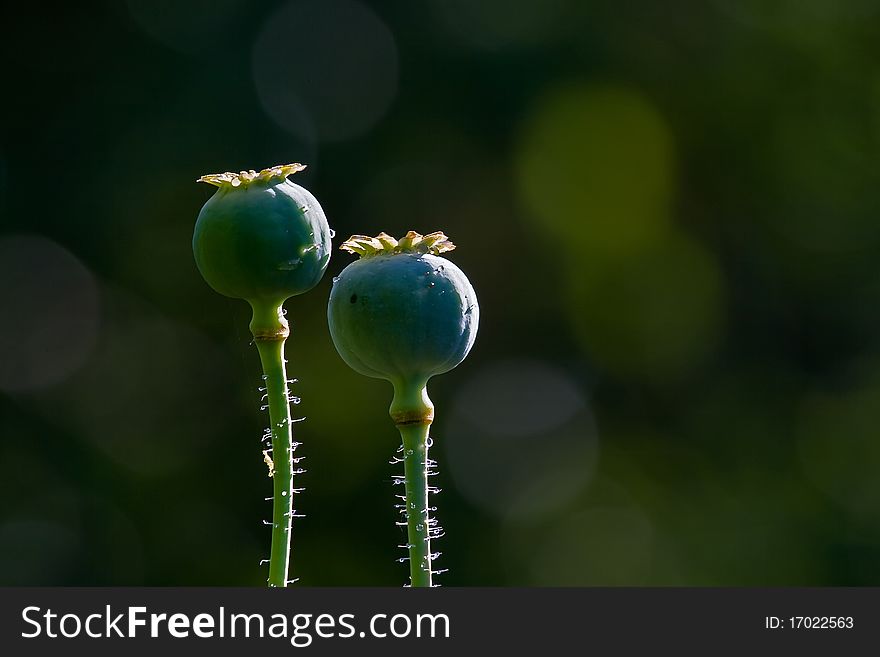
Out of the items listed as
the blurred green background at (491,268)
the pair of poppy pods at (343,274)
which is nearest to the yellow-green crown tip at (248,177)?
the pair of poppy pods at (343,274)

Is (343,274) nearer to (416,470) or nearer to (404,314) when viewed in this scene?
(404,314)

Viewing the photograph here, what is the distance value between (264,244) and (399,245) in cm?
12

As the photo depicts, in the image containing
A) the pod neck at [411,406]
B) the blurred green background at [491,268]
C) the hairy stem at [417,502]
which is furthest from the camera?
the blurred green background at [491,268]

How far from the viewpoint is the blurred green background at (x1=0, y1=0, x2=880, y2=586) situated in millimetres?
5898

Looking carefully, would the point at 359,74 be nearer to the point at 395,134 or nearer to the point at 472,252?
the point at 395,134

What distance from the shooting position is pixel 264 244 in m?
1.05

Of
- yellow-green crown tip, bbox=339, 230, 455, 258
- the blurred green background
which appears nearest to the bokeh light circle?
the blurred green background

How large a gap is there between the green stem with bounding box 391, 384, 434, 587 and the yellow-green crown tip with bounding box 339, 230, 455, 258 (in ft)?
0.40

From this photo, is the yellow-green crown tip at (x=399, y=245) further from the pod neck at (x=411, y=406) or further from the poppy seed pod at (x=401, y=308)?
the pod neck at (x=411, y=406)

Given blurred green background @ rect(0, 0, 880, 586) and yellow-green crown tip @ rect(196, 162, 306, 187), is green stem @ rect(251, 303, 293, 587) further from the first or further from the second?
blurred green background @ rect(0, 0, 880, 586)

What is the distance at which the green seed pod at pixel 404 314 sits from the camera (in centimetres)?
105

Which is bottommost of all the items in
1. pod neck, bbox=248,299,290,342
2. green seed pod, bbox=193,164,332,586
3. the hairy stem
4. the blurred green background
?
the hairy stem

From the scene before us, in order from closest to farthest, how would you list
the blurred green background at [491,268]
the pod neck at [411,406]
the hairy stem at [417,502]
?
the hairy stem at [417,502]
the pod neck at [411,406]
the blurred green background at [491,268]

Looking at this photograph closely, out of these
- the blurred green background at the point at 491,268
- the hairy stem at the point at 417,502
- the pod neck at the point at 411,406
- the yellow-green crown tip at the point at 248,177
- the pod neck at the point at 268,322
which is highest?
the blurred green background at the point at 491,268
